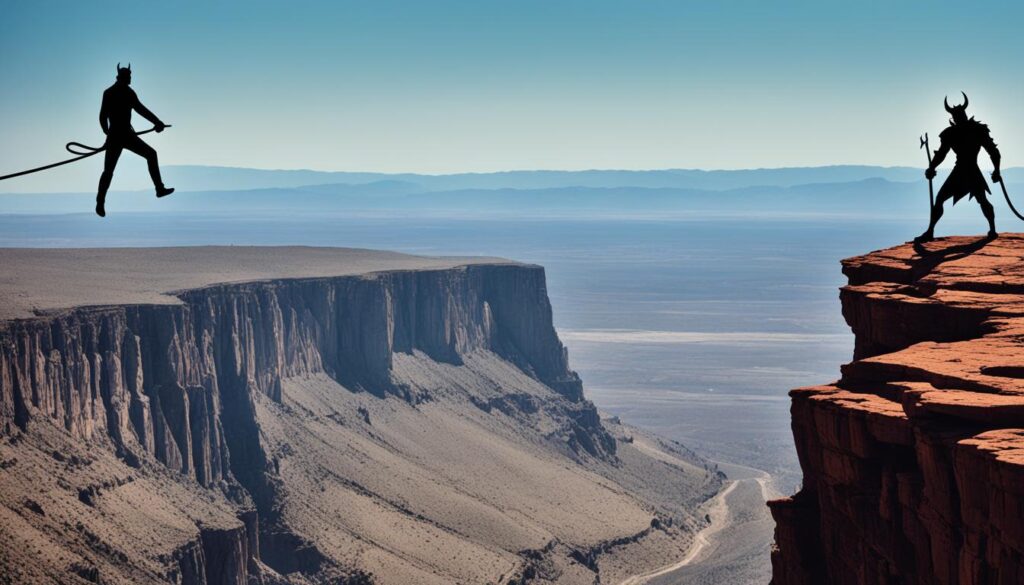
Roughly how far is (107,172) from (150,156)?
78cm

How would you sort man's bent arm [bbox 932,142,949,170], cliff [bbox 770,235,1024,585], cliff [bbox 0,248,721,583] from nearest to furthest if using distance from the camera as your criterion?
cliff [bbox 770,235,1024,585] < man's bent arm [bbox 932,142,949,170] < cliff [bbox 0,248,721,583]

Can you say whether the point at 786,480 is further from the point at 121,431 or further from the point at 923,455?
the point at 923,455

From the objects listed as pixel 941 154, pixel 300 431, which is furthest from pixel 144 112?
pixel 300 431

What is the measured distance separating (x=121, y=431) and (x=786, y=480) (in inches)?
2835

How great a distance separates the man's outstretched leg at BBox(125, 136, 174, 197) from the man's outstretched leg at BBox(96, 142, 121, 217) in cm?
18

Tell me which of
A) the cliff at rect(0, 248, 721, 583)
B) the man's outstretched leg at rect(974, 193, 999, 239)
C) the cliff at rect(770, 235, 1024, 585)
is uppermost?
the man's outstretched leg at rect(974, 193, 999, 239)

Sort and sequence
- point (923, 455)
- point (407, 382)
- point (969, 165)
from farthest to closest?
point (407, 382) < point (969, 165) < point (923, 455)

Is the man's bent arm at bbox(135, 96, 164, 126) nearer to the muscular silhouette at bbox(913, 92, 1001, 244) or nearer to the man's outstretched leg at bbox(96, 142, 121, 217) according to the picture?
the man's outstretched leg at bbox(96, 142, 121, 217)

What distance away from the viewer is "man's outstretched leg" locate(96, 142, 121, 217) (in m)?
20.7

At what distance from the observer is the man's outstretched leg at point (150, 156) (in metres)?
21.1

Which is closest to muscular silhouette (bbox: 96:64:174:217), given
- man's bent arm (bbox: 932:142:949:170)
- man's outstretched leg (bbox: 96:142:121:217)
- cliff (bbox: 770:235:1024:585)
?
man's outstretched leg (bbox: 96:142:121:217)

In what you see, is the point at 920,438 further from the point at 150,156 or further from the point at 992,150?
the point at 992,150

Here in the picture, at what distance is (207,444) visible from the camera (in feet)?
355

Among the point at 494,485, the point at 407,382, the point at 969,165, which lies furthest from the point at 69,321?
the point at 969,165
